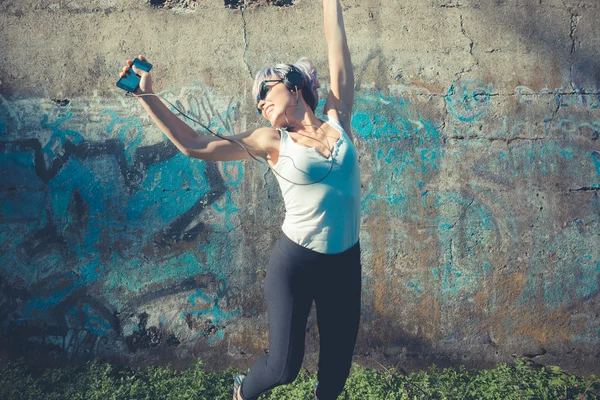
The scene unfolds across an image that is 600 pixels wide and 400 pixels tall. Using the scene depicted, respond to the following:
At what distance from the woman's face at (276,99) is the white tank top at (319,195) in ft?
0.35

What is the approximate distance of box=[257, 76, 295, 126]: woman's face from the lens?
8.14 feet

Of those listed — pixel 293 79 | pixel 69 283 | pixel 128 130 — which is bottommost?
pixel 69 283

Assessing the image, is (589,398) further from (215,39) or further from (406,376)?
(215,39)

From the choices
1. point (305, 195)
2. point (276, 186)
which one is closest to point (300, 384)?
point (276, 186)

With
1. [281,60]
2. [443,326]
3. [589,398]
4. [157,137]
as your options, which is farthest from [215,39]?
[589,398]

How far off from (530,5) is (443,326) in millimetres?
2455

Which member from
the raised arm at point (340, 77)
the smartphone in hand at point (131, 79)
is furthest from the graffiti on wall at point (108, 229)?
the smartphone in hand at point (131, 79)

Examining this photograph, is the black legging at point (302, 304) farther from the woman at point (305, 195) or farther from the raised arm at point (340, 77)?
the raised arm at point (340, 77)

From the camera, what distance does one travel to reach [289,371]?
2.48m

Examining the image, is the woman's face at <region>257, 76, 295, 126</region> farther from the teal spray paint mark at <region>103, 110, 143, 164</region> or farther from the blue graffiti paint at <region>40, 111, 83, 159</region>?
the blue graffiti paint at <region>40, 111, 83, 159</region>

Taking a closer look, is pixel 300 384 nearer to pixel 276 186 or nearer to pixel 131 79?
pixel 276 186

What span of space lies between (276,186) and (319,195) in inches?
49.7

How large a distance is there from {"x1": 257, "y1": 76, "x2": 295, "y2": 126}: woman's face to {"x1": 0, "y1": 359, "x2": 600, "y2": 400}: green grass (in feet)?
6.08

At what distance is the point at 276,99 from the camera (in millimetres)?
2486
